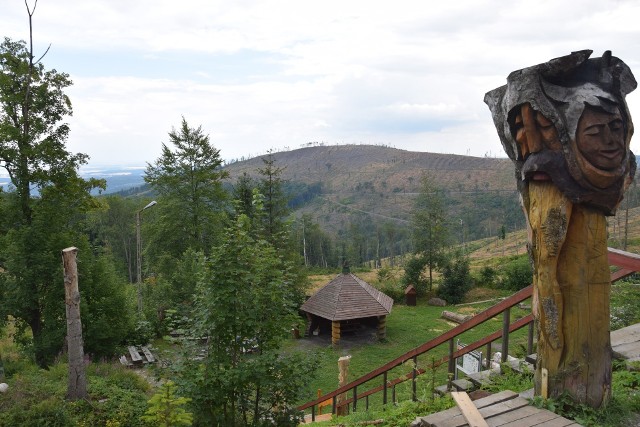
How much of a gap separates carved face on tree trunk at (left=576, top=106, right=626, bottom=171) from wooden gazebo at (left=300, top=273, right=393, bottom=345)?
15.8 meters

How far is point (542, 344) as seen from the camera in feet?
12.6

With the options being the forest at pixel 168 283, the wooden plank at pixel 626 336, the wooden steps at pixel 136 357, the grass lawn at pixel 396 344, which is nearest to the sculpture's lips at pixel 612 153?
the wooden plank at pixel 626 336

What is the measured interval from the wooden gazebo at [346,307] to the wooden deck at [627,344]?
13.6 metres

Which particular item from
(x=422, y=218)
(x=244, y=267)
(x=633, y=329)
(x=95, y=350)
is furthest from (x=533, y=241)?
(x=422, y=218)

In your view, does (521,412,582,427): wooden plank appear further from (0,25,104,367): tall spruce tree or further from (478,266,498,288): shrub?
(478,266,498,288): shrub

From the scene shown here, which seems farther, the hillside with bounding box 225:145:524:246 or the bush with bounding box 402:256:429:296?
the hillside with bounding box 225:145:524:246

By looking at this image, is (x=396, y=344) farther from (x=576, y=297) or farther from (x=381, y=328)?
(x=576, y=297)

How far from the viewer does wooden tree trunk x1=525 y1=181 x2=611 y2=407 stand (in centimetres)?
368

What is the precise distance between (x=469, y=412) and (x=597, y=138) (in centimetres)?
249

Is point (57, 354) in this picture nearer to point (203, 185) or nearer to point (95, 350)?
point (95, 350)

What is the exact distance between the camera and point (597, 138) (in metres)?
3.45

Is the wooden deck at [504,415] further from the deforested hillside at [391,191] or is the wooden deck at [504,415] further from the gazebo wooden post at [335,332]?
the deforested hillside at [391,191]

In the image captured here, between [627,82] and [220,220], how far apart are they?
70.4 ft

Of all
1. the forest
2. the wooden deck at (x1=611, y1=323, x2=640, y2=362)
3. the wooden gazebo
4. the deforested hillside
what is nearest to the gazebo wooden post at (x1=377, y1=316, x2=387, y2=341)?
the wooden gazebo
